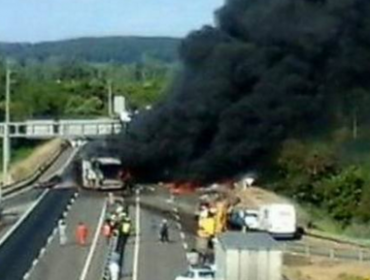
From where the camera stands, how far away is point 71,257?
3278cm

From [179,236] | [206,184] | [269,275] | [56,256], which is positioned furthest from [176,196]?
[269,275]

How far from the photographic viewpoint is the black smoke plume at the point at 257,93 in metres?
42.7

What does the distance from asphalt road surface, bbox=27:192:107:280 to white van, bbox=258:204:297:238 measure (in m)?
4.65

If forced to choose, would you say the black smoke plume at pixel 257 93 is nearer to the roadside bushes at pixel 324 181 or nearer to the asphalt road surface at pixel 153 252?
the roadside bushes at pixel 324 181

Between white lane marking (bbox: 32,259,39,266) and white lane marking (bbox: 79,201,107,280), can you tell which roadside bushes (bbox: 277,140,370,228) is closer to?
white lane marking (bbox: 79,201,107,280)

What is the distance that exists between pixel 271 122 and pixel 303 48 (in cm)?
286

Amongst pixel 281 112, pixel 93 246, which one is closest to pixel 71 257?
pixel 93 246

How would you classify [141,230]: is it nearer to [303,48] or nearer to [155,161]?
[155,161]

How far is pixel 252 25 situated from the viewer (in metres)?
45.0

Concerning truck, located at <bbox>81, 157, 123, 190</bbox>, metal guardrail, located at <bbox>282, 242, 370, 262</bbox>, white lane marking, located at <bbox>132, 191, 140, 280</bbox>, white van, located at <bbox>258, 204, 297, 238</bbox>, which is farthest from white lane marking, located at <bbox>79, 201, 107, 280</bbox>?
metal guardrail, located at <bbox>282, 242, 370, 262</bbox>

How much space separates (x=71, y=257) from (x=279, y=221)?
21.8 ft

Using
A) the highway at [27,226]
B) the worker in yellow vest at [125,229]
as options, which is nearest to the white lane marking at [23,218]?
the highway at [27,226]

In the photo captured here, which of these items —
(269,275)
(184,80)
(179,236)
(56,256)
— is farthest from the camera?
(184,80)

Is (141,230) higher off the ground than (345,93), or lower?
lower
